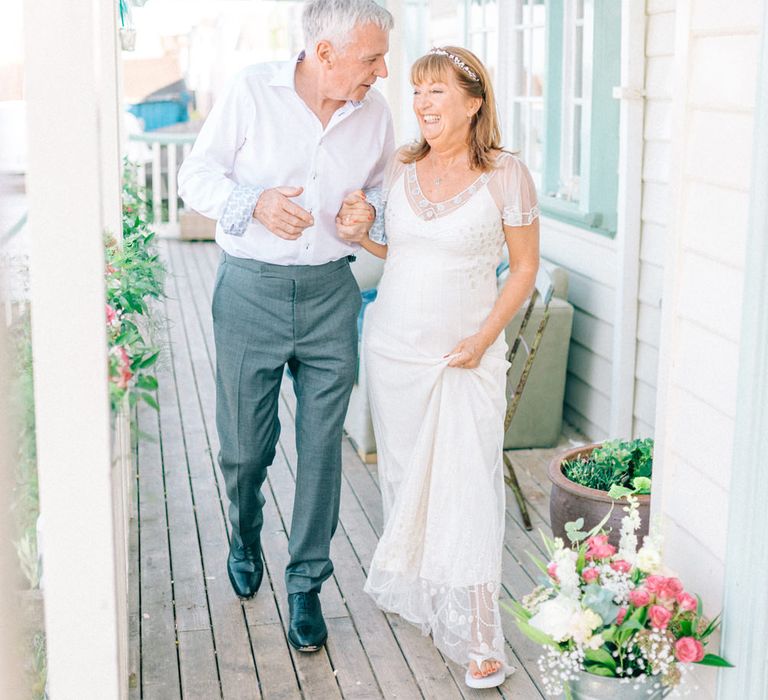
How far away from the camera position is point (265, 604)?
3615mm

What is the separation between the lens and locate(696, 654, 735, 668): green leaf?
2.31m

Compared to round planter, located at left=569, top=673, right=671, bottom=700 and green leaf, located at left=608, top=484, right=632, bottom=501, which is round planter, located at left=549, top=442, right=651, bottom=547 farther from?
round planter, located at left=569, top=673, right=671, bottom=700

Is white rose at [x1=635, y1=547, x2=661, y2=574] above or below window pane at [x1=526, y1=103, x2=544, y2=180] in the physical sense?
below

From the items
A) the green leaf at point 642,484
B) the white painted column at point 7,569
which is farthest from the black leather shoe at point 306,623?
the white painted column at point 7,569

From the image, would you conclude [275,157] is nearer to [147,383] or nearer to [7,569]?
[147,383]

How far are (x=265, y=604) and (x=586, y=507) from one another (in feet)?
3.42

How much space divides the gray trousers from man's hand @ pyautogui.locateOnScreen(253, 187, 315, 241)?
8.8 inches

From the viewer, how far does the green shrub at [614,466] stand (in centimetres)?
353

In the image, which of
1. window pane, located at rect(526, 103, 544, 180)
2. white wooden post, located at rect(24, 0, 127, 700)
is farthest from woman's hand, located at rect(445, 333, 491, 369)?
window pane, located at rect(526, 103, 544, 180)

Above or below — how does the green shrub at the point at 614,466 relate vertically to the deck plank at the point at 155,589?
above

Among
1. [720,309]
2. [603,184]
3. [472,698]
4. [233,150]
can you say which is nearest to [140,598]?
[472,698]

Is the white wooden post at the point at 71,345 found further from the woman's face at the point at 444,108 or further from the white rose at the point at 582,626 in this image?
the woman's face at the point at 444,108

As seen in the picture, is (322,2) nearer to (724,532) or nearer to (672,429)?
(672,429)

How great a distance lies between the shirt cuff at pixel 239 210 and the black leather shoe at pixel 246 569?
3.60 feet
